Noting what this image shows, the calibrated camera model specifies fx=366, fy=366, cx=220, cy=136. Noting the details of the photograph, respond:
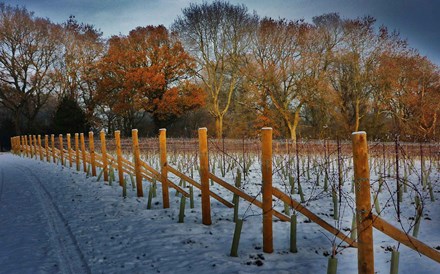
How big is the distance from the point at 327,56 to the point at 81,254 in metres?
24.5

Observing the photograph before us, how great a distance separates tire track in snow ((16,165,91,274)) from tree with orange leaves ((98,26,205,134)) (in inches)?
817

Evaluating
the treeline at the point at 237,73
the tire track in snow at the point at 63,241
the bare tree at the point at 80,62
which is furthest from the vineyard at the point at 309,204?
the bare tree at the point at 80,62

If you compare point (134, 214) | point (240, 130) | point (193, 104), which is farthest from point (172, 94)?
point (134, 214)

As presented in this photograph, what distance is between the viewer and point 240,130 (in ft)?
101

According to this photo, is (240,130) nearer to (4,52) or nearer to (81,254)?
(4,52)

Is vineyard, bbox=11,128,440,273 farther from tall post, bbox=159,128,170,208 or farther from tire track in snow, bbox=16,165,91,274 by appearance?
tire track in snow, bbox=16,165,91,274

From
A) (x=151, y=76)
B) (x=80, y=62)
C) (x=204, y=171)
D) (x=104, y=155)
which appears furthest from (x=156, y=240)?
(x=80, y=62)

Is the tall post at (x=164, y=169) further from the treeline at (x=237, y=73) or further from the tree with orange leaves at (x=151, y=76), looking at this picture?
the tree with orange leaves at (x=151, y=76)

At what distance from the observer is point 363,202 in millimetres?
2955

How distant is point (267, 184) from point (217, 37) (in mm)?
24672

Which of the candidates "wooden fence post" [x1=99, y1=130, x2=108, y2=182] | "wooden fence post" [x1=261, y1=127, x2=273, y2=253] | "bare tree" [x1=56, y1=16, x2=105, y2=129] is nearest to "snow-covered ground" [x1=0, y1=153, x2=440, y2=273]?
"wooden fence post" [x1=261, y1=127, x2=273, y2=253]

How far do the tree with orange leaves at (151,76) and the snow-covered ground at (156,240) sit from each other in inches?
825

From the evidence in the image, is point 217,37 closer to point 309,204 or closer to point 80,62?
point 80,62

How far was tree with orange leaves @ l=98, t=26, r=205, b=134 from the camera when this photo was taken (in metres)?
28.5
